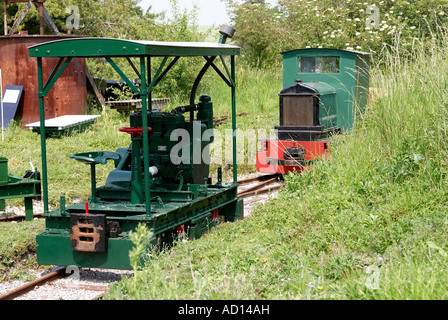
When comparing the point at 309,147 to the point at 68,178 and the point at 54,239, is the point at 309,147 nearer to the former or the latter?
the point at 68,178

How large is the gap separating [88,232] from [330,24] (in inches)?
718

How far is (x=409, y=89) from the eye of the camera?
880 centimetres

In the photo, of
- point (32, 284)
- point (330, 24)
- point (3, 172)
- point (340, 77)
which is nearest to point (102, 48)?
point (32, 284)

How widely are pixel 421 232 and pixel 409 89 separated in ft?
11.2

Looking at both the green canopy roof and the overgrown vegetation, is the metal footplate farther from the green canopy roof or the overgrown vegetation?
the green canopy roof

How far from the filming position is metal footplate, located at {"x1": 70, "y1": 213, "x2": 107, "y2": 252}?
6598mm

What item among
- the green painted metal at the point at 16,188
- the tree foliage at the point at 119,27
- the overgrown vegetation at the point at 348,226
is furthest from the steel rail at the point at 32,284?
the tree foliage at the point at 119,27

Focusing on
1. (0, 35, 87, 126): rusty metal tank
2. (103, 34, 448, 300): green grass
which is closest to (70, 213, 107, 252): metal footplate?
(103, 34, 448, 300): green grass

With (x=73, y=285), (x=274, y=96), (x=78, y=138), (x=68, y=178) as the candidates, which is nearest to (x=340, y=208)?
(x=73, y=285)

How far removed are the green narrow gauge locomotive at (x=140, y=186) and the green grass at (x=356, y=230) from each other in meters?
0.48

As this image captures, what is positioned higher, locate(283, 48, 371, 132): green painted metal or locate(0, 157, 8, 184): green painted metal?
locate(283, 48, 371, 132): green painted metal

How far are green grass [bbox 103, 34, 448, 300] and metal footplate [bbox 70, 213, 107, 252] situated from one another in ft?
2.00

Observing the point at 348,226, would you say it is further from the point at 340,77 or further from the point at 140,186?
the point at 340,77

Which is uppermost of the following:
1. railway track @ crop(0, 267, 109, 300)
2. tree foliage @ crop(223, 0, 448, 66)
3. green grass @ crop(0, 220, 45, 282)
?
tree foliage @ crop(223, 0, 448, 66)
